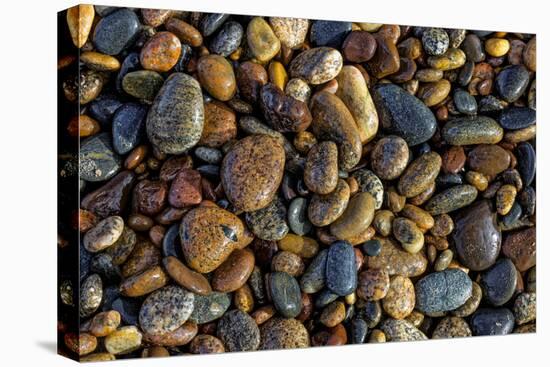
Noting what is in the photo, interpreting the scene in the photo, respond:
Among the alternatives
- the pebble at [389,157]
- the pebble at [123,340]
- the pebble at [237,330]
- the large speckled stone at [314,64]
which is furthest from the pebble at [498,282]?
the pebble at [123,340]

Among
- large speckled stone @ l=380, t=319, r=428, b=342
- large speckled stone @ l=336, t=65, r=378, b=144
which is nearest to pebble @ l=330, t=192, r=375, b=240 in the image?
→ large speckled stone @ l=336, t=65, r=378, b=144

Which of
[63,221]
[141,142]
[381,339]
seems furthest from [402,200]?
[63,221]

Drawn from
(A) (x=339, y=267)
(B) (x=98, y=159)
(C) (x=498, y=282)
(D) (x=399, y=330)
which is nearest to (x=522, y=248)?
(C) (x=498, y=282)

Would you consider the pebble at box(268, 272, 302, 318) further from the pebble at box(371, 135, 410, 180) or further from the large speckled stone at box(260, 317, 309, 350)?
the pebble at box(371, 135, 410, 180)

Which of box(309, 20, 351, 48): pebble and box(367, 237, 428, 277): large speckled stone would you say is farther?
box(367, 237, 428, 277): large speckled stone

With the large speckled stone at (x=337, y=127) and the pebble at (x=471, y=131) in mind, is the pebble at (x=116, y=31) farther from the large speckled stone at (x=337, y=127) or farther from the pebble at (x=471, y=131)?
the pebble at (x=471, y=131)

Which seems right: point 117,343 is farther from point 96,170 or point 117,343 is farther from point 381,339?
point 381,339

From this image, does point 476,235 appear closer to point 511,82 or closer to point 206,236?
point 511,82
